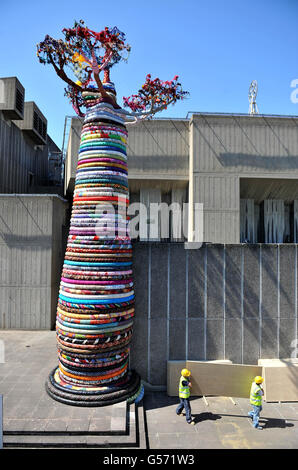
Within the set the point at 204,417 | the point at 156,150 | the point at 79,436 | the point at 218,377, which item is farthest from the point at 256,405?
the point at 156,150

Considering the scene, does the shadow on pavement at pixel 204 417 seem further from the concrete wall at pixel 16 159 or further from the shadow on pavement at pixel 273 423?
the concrete wall at pixel 16 159

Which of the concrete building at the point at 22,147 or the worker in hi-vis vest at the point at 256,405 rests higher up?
the concrete building at the point at 22,147

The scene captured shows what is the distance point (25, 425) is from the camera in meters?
7.20

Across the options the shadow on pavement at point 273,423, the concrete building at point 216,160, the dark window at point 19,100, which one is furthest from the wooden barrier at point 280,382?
the dark window at point 19,100

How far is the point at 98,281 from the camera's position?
8.28m

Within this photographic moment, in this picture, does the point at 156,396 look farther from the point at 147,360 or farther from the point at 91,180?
the point at 91,180

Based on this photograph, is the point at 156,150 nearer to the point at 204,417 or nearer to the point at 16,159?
the point at 16,159

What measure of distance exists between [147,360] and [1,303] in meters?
10.5

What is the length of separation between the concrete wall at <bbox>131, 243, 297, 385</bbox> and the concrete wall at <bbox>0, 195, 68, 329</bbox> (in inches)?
343

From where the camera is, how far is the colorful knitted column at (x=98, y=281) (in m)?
8.15

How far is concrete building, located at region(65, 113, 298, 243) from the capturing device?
17328 mm

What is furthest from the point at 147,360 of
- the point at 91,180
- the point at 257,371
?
the point at 91,180

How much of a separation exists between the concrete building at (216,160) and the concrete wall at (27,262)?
3351mm

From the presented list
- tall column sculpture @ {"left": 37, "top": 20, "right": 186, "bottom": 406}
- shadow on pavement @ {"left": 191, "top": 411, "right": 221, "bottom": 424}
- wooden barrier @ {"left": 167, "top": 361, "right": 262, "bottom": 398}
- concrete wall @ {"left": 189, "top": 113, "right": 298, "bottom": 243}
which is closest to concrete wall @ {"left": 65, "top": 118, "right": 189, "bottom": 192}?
concrete wall @ {"left": 189, "top": 113, "right": 298, "bottom": 243}
